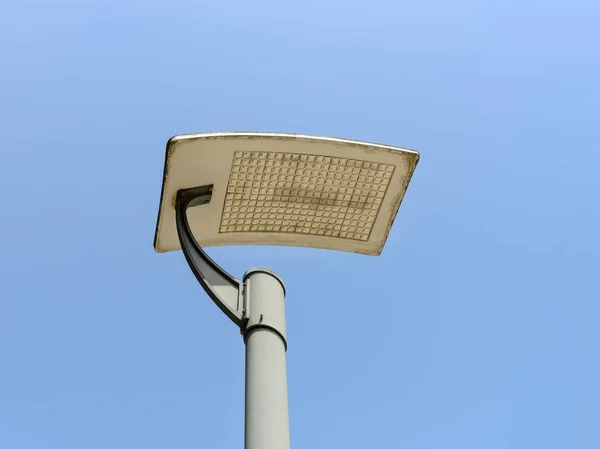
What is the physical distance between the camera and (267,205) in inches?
152

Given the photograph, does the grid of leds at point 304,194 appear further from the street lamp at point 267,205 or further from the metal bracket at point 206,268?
the metal bracket at point 206,268

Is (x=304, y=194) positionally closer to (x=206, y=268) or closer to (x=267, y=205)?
(x=267, y=205)

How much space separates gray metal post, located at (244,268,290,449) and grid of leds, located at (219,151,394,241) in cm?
50

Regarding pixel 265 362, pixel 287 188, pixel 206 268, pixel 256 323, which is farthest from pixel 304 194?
pixel 265 362

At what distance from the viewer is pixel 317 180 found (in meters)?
3.75

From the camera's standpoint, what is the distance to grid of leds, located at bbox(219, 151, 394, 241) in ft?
11.9

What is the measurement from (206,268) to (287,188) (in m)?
0.63

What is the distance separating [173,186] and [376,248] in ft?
4.08

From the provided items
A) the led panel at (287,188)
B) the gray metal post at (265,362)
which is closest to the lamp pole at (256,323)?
the gray metal post at (265,362)

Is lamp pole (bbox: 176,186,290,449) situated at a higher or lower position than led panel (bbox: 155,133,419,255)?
lower

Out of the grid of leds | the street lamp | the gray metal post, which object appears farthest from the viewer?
the grid of leds

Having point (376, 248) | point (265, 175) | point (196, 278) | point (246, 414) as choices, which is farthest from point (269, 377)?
point (376, 248)

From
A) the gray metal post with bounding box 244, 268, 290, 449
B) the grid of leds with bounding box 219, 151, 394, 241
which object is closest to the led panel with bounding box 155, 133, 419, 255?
the grid of leds with bounding box 219, 151, 394, 241

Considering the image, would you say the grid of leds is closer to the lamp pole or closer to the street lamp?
the street lamp
